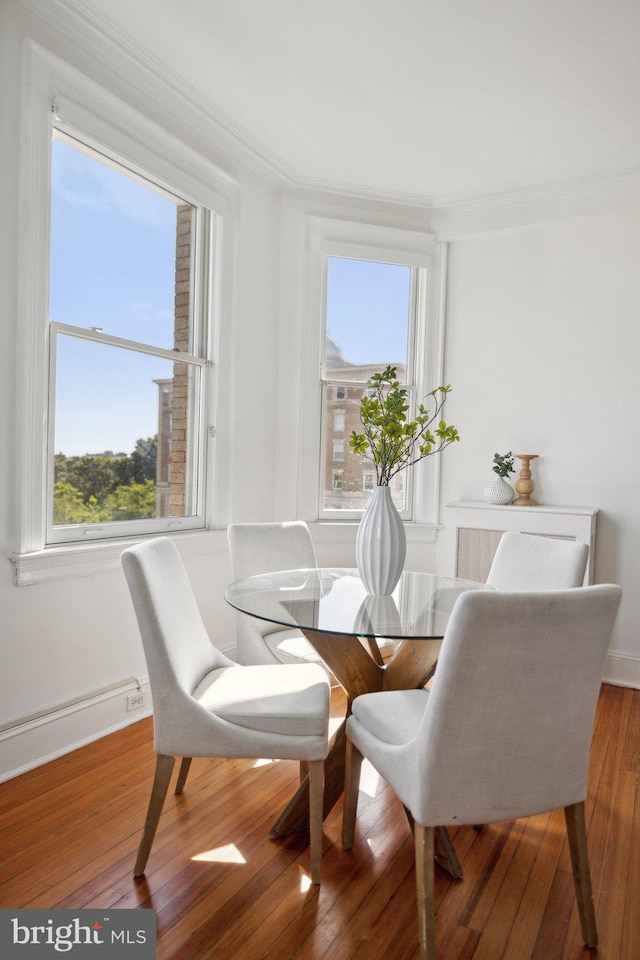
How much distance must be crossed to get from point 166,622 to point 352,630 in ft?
1.93

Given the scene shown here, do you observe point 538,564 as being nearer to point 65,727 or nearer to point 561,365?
point 561,365

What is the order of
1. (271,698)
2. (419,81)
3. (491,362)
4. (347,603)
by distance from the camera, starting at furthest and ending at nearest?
(491,362) → (419,81) → (347,603) → (271,698)

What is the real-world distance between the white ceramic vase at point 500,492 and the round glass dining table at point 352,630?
170 cm

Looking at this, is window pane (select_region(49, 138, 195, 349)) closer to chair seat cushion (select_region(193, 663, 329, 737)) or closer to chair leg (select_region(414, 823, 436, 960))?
chair seat cushion (select_region(193, 663, 329, 737))

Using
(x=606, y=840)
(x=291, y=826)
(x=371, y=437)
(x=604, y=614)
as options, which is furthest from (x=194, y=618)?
(x=606, y=840)

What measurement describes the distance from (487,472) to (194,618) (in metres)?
2.55

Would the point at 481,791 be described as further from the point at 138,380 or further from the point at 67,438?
the point at 138,380

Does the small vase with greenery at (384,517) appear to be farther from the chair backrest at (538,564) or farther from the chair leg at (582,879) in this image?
the chair leg at (582,879)

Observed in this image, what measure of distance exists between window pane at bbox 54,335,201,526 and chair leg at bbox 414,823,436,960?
1918 millimetres

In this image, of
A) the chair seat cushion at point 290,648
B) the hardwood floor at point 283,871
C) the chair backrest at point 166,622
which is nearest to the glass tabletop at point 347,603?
the chair backrest at point 166,622

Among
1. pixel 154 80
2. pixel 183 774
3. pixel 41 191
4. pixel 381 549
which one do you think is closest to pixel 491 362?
pixel 381 549

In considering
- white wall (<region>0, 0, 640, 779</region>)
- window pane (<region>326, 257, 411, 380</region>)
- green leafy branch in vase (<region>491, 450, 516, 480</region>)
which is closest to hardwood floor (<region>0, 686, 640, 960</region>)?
white wall (<region>0, 0, 640, 779</region>)

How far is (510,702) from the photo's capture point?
1487 mm

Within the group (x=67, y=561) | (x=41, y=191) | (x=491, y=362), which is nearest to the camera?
(x=41, y=191)
